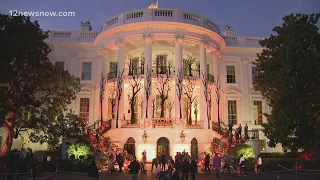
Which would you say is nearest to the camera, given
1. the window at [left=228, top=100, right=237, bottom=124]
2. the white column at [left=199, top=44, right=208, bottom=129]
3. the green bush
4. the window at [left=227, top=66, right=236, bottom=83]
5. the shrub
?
the shrub

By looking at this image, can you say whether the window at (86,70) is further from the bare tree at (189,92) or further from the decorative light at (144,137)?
the decorative light at (144,137)

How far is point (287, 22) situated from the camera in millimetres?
22828

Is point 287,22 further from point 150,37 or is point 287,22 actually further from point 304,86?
point 150,37

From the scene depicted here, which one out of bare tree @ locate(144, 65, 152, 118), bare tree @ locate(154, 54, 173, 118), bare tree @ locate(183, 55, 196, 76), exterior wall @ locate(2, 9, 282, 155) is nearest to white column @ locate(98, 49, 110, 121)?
exterior wall @ locate(2, 9, 282, 155)

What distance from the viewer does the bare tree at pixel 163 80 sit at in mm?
30323

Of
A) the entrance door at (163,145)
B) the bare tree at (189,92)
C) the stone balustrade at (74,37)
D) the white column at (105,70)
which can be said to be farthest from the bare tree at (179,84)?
the stone balustrade at (74,37)

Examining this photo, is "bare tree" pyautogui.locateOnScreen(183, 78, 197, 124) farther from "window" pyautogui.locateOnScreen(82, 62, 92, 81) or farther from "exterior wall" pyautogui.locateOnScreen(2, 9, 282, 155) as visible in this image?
"window" pyautogui.locateOnScreen(82, 62, 92, 81)

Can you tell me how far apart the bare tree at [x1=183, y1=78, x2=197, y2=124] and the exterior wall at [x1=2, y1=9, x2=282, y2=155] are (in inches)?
23.2

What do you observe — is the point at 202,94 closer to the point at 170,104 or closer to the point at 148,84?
the point at 170,104

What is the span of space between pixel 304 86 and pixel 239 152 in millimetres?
6017

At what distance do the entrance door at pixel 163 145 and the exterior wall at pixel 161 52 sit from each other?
46 cm

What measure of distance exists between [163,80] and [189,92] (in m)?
3.34

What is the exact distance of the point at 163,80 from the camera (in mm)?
30922

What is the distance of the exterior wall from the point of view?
1123 inches
